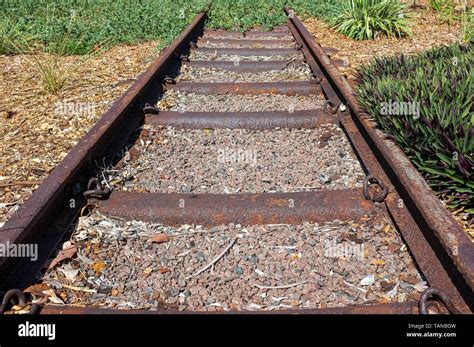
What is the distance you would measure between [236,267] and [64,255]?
2.72 feet

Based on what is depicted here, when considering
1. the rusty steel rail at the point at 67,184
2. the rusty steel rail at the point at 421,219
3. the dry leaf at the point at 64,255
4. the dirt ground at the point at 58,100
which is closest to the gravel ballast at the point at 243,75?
the dirt ground at the point at 58,100

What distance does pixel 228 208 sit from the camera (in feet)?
8.95

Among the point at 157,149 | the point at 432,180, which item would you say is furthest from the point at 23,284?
the point at 432,180

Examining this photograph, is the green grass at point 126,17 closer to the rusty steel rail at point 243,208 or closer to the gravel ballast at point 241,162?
the gravel ballast at point 241,162

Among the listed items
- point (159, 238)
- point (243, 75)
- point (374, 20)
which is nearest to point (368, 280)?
point (159, 238)

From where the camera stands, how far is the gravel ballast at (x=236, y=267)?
218 cm

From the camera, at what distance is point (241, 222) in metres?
2.69

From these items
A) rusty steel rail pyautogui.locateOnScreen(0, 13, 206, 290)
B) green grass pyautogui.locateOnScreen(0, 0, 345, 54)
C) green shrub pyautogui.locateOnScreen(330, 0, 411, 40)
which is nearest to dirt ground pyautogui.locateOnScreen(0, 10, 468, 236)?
green shrub pyautogui.locateOnScreen(330, 0, 411, 40)

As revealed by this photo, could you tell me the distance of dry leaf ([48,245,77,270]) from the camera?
2.36m

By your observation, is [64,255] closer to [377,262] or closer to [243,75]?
[377,262]

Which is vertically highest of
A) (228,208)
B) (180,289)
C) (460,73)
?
(460,73)
